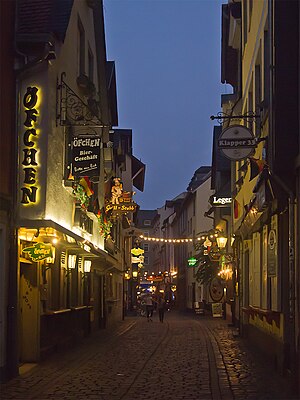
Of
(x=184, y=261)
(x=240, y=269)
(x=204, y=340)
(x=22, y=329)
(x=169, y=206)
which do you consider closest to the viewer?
(x=22, y=329)

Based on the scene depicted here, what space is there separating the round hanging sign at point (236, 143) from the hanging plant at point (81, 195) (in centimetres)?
411

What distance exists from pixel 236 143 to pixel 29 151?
4.16 metres

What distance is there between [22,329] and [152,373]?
2.91 metres

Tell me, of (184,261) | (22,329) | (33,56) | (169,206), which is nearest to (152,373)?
(22,329)

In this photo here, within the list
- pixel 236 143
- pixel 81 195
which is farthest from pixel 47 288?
pixel 236 143

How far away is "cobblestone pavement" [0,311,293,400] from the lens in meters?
11.7

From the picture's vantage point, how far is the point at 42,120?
47.2 ft

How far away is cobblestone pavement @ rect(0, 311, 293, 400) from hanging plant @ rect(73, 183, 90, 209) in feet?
12.4

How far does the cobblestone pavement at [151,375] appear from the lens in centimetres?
1172

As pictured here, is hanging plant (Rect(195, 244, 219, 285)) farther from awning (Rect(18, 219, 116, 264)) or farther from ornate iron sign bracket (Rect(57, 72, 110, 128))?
awning (Rect(18, 219, 116, 264))

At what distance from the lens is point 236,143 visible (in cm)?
1541

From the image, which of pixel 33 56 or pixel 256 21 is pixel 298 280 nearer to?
pixel 33 56

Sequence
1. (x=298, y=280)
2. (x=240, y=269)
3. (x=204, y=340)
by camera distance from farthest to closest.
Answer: (x=240, y=269), (x=204, y=340), (x=298, y=280)

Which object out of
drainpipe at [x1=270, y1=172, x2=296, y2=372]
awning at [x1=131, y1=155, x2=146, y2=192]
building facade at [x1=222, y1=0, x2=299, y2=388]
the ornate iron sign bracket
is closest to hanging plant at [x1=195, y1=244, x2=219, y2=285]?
awning at [x1=131, y1=155, x2=146, y2=192]
